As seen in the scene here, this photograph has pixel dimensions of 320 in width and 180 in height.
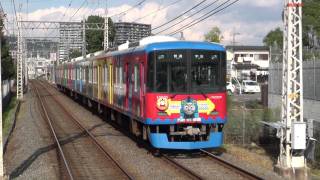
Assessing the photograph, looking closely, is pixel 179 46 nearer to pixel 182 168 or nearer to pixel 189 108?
pixel 189 108

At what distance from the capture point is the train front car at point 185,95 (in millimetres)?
13641

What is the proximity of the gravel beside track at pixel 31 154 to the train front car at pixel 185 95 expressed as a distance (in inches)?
107

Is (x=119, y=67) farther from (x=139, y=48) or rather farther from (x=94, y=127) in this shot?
(x=94, y=127)

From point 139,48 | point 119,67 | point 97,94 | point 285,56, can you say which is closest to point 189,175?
point 285,56

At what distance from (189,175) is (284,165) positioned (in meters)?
1.99

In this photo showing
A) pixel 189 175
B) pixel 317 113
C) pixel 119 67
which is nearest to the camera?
pixel 189 175

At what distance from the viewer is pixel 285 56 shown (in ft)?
39.5

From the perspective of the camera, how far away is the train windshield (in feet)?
45.0

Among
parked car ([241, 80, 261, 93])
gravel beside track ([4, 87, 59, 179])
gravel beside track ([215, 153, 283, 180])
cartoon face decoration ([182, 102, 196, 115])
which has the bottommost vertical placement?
gravel beside track ([4, 87, 59, 179])

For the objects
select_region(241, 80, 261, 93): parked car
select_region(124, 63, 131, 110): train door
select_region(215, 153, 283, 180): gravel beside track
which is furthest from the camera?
select_region(241, 80, 261, 93): parked car

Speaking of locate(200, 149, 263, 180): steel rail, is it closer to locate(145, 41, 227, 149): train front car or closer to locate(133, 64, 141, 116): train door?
locate(145, 41, 227, 149): train front car

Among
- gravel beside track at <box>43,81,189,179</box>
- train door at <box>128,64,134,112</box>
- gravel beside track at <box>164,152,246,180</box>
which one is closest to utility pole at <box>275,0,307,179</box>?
gravel beside track at <box>164,152,246,180</box>

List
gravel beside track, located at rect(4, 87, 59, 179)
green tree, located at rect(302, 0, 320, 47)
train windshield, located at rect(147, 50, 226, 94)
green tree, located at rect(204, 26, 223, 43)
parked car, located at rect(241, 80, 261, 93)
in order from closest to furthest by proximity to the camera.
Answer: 1. gravel beside track, located at rect(4, 87, 59, 179)
2. train windshield, located at rect(147, 50, 226, 94)
3. parked car, located at rect(241, 80, 261, 93)
4. green tree, located at rect(302, 0, 320, 47)
5. green tree, located at rect(204, 26, 223, 43)

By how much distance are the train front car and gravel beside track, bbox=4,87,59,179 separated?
2712 mm
